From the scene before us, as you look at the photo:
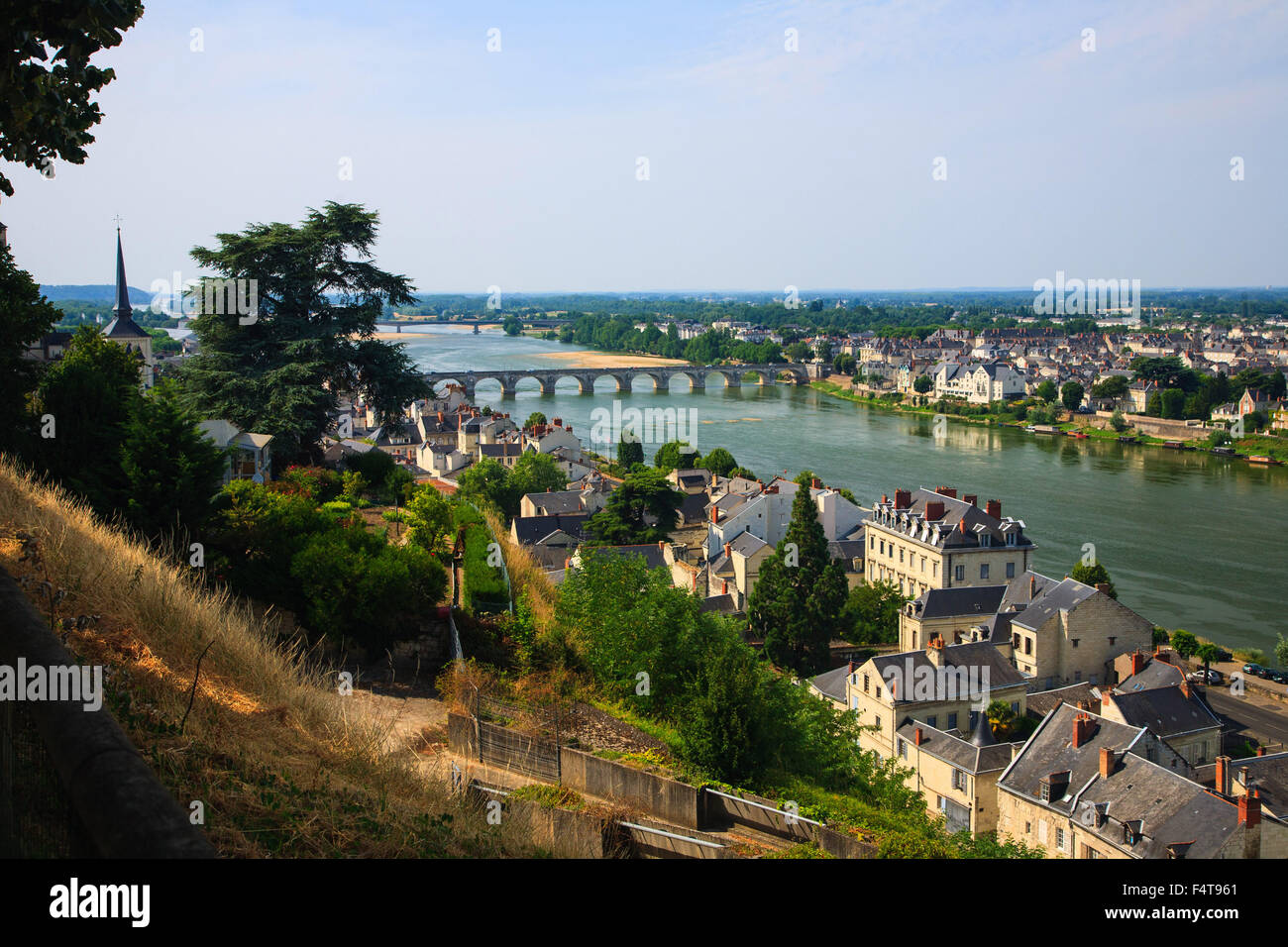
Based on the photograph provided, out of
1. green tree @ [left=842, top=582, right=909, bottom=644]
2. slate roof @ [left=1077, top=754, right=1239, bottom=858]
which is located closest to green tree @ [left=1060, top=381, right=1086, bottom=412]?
green tree @ [left=842, top=582, right=909, bottom=644]

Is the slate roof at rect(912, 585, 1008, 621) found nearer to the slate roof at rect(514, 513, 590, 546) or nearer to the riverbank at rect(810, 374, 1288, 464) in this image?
the slate roof at rect(514, 513, 590, 546)

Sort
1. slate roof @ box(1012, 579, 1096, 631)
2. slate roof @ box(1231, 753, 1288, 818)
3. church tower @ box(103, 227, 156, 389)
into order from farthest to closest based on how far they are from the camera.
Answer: church tower @ box(103, 227, 156, 389)
slate roof @ box(1012, 579, 1096, 631)
slate roof @ box(1231, 753, 1288, 818)

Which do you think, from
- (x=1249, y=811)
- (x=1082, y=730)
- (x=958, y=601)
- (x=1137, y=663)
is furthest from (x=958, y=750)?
(x=958, y=601)

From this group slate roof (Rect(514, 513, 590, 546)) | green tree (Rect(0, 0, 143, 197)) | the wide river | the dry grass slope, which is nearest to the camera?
the dry grass slope

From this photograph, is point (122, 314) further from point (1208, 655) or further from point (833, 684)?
point (1208, 655)

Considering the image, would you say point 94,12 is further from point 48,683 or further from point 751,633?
point 751,633

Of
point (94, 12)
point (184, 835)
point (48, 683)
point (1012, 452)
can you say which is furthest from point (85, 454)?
point (1012, 452)

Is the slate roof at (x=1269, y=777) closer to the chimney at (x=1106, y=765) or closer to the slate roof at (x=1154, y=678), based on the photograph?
the chimney at (x=1106, y=765)
